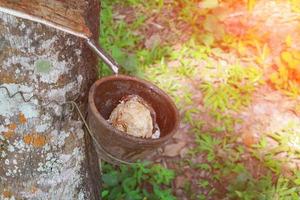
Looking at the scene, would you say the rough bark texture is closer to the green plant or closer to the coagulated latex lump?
the coagulated latex lump

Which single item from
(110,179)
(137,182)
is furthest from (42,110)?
(137,182)

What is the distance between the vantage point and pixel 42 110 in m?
1.63

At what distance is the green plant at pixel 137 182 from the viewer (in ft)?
8.17

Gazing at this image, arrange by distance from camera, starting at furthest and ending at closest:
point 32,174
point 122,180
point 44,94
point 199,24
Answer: point 199,24, point 122,180, point 32,174, point 44,94

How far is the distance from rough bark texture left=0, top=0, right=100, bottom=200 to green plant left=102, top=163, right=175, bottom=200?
60cm

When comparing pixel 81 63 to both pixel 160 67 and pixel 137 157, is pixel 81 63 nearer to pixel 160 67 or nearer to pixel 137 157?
pixel 137 157

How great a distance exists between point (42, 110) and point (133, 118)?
1.03 ft

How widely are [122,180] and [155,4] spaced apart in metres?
1.70

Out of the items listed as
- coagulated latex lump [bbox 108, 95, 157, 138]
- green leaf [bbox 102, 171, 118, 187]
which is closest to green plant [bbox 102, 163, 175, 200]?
green leaf [bbox 102, 171, 118, 187]

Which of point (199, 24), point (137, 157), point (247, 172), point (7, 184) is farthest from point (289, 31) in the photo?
point (7, 184)

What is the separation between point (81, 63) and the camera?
5.43ft

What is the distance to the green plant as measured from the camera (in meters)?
2.49

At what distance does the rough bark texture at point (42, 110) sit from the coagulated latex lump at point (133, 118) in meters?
0.14

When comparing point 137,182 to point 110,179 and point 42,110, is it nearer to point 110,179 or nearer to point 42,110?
point 110,179
